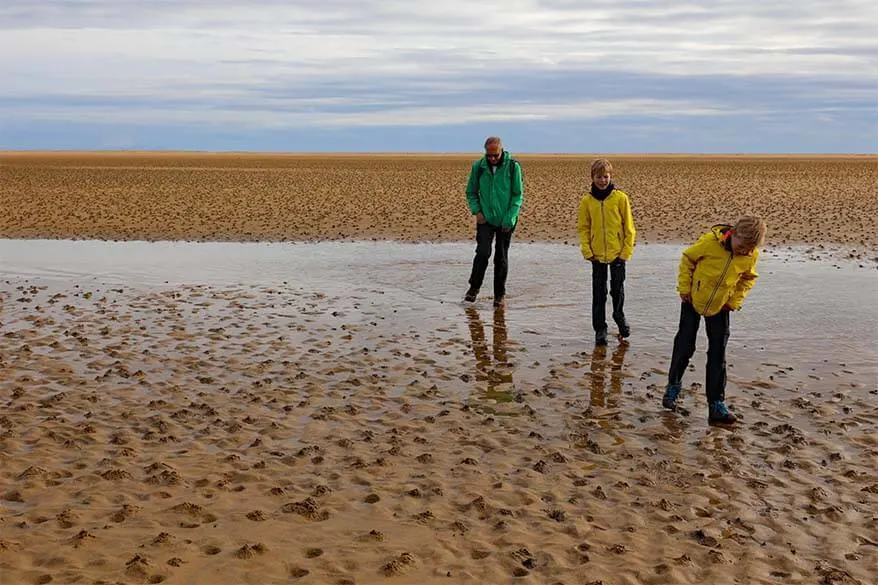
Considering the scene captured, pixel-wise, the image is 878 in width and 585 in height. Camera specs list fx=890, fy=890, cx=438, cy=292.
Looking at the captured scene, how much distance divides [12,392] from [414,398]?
3.70 m

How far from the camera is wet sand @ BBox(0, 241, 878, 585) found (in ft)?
16.6

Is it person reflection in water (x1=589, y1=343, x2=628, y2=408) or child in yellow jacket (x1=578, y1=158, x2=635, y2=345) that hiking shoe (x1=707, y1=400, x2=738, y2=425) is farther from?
child in yellow jacket (x1=578, y1=158, x2=635, y2=345)

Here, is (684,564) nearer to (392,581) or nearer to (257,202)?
(392,581)

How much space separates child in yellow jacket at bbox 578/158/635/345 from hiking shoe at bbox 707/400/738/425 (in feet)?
8.63

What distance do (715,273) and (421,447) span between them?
108 inches

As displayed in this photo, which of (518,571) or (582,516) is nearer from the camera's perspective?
(518,571)

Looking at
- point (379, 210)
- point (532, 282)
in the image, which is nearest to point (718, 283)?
point (532, 282)

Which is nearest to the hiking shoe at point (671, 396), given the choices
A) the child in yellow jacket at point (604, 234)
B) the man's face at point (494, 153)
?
the child in yellow jacket at point (604, 234)

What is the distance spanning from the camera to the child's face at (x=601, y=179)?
940 cm

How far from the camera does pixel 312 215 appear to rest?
26.9 metres

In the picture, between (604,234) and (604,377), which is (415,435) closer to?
(604,377)

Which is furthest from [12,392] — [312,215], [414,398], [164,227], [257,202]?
[257,202]

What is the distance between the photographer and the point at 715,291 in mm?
7273

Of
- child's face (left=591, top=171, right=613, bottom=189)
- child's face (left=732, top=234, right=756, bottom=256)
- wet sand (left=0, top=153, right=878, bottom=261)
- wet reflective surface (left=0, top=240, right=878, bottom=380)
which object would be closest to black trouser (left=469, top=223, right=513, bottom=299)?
wet reflective surface (left=0, top=240, right=878, bottom=380)
